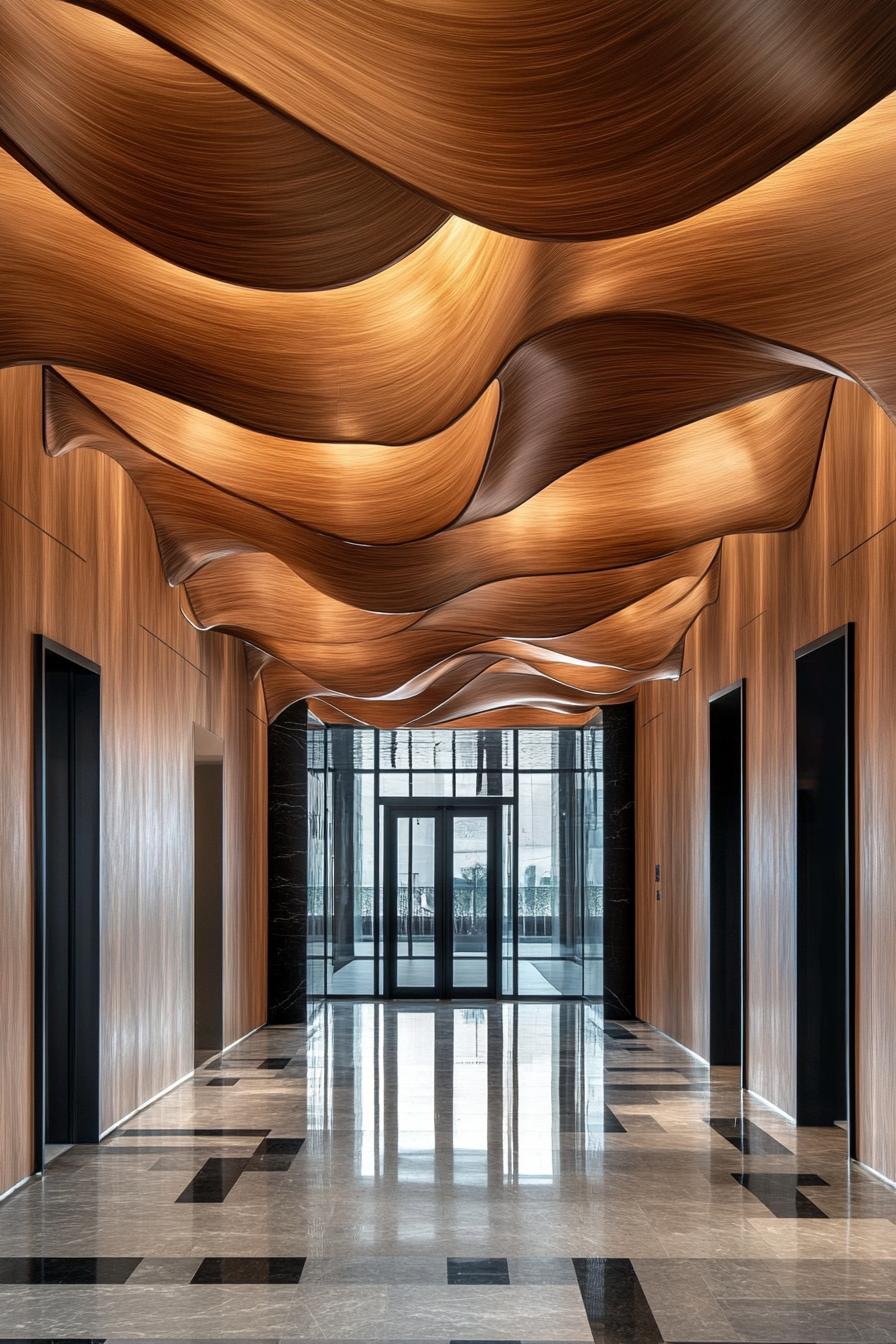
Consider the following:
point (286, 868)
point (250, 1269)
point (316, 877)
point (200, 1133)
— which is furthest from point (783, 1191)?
point (316, 877)

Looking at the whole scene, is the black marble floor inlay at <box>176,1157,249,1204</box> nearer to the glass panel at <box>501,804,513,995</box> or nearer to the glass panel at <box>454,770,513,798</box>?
the glass panel at <box>501,804,513,995</box>

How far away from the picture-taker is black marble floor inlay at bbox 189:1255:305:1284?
518 centimetres

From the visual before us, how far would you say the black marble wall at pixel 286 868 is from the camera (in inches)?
631

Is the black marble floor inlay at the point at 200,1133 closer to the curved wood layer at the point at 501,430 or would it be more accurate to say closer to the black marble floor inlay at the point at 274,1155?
the black marble floor inlay at the point at 274,1155

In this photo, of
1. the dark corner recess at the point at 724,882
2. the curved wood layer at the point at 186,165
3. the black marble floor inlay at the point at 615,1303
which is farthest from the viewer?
the dark corner recess at the point at 724,882

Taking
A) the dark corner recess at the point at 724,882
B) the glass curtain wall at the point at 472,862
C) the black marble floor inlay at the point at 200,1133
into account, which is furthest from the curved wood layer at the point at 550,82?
the glass curtain wall at the point at 472,862

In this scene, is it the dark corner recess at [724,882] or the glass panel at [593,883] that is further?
→ the glass panel at [593,883]

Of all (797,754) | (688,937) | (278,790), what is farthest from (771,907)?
(278,790)

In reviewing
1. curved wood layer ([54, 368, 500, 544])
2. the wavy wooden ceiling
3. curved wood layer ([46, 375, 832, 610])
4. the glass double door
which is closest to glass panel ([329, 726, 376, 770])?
the glass double door

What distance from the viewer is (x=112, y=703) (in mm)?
8594

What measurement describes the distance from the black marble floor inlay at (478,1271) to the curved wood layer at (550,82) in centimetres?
382

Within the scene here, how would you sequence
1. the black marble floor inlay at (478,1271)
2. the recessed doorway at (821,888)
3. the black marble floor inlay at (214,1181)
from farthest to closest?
1. the recessed doorway at (821,888)
2. the black marble floor inlay at (214,1181)
3. the black marble floor inlay at (478,1271)

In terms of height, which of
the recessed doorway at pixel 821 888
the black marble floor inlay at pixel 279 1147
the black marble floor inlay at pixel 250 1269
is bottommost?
the black marble floor inlay at pixel 279 1147

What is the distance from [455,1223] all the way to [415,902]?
14.0m
